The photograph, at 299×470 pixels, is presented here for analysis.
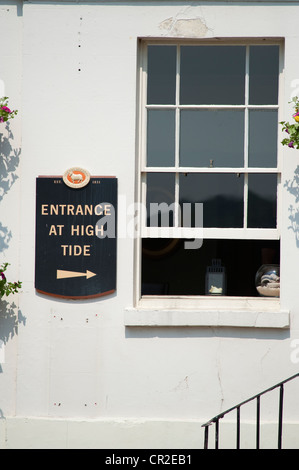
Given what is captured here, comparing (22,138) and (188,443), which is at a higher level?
(22,138)

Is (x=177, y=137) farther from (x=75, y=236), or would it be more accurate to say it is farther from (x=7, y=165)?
(x=7, y=165)

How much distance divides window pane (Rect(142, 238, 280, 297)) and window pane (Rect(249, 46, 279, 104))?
1.30m

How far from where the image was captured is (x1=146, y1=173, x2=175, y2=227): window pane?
241 inches

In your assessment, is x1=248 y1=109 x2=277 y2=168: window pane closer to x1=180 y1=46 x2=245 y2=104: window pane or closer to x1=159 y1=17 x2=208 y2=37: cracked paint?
x1=180 y1=46 x2=245 y2=104: window pane

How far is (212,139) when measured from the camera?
20.1 ft

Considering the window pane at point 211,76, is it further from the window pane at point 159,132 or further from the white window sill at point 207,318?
the white window sill at point 207,318

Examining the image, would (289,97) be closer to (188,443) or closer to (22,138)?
(22,138)

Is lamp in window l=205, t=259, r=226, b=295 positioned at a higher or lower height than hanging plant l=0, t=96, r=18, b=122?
lower

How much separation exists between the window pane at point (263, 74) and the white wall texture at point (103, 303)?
7.1 inches

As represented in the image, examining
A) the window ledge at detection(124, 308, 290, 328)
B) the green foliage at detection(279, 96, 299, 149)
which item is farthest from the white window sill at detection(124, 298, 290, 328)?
the green foliage at detection(279, 96, 299, 149)

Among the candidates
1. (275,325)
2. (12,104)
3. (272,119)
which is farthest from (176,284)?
(12,104)

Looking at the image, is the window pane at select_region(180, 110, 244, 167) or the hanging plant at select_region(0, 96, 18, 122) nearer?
the hanging plant at select_region(0, 96, 18, 122)

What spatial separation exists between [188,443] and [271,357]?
1.04 m

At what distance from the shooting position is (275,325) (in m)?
5.84
